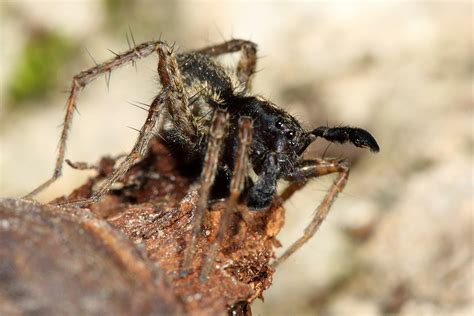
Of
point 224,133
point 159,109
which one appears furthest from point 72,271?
point 159,109

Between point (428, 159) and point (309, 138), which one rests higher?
point (428, 159)

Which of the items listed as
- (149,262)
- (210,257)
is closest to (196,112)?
(210,257)

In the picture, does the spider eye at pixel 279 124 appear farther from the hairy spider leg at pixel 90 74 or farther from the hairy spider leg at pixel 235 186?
the hairy spider leg at pixel 90 74

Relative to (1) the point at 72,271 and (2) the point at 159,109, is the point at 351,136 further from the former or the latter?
(1) the point at 72,271

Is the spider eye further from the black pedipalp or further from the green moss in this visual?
the green moss

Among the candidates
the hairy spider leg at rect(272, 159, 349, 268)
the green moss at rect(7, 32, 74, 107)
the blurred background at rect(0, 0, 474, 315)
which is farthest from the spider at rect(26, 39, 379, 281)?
the green moss at rect(7, 32, 74, 107)

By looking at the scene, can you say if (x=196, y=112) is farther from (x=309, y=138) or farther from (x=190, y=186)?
(x=309, y=138)

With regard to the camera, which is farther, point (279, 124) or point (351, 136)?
point (279, 124)
